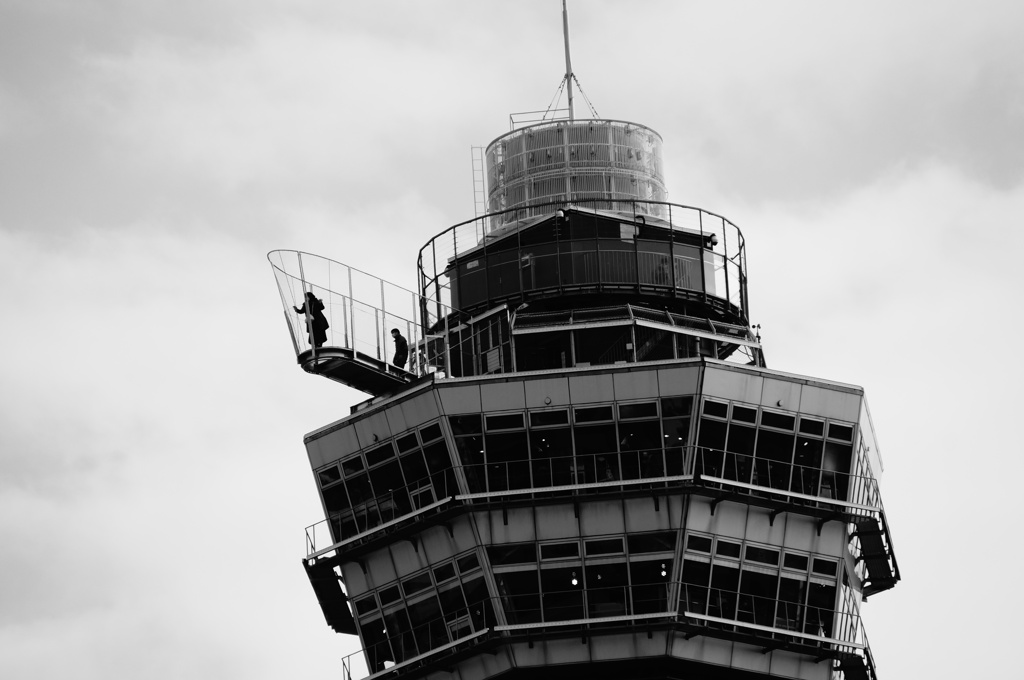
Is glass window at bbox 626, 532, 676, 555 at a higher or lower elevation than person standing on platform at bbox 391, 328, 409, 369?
lower

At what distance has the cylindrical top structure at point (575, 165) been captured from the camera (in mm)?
103125

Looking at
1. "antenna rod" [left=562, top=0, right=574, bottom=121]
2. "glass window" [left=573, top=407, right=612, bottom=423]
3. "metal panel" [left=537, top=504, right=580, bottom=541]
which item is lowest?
"metal panel" [left=537, top=504, right=580, bottom=541]

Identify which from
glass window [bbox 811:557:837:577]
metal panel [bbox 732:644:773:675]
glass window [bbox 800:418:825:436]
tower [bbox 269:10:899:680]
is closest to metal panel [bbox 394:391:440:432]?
tower [bbox 269:10:899:680]

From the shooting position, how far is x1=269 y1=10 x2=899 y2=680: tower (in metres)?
91.6

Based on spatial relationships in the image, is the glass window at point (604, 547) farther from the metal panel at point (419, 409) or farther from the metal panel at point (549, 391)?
the metal panel at point (419, 409)

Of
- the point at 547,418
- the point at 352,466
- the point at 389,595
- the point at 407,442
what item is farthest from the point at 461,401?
the point at 389,595

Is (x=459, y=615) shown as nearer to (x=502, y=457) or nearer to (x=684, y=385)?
(x=502, y=457)

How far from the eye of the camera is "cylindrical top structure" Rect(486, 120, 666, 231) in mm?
103125

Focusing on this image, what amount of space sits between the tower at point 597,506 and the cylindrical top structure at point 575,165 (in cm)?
842

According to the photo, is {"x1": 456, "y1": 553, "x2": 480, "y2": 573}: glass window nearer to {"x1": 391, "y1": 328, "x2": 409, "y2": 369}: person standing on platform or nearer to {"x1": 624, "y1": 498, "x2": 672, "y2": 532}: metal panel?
{"x1": 624, "y1": 498, "x2": 672, "y2": 532}: metal panel

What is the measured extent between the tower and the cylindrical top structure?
27.6ft

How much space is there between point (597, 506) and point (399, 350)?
10.9m

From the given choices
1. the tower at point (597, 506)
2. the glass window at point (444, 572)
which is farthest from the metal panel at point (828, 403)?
the glass window at point (444, 572)

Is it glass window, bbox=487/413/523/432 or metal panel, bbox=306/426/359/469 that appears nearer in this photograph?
glass window, bbox=487/413/523/432
